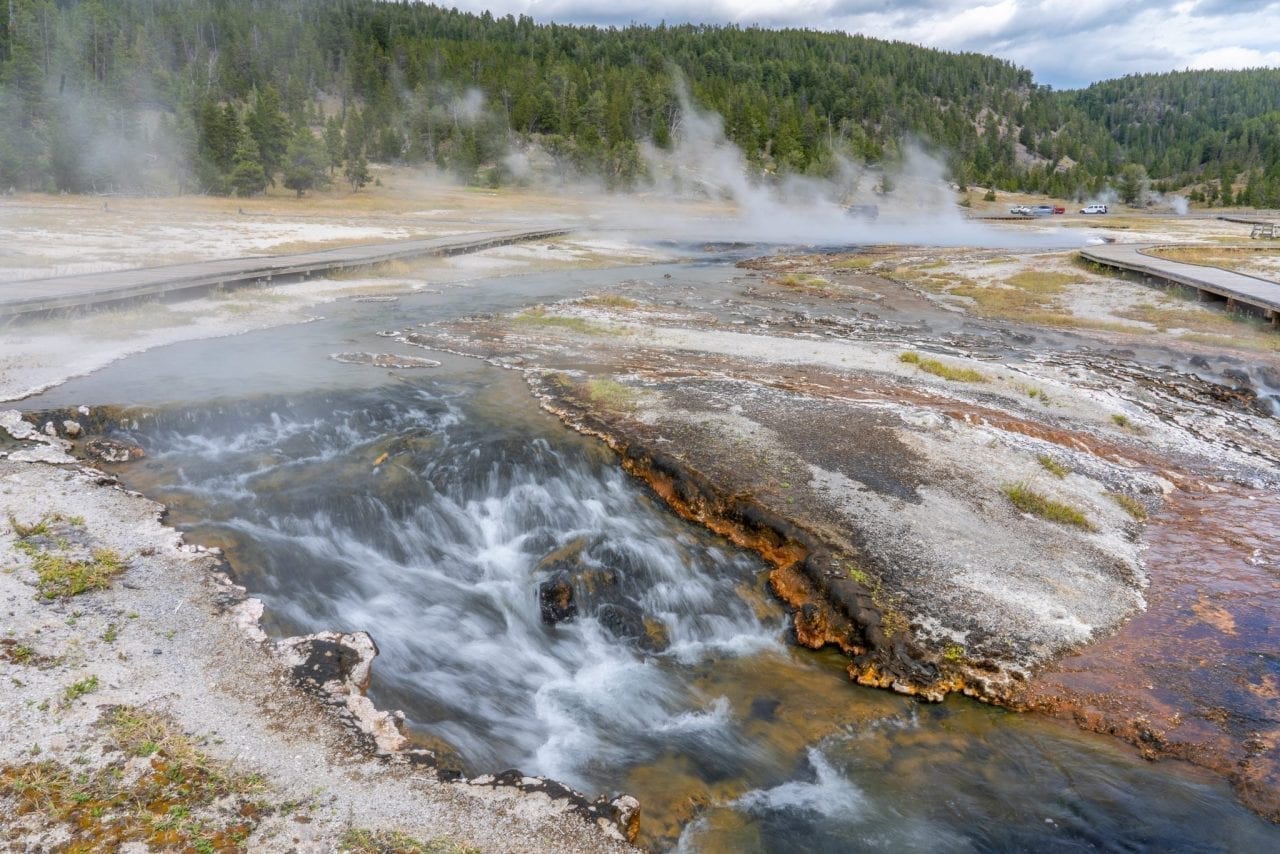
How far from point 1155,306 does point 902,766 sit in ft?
105

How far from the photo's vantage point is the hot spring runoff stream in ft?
23.2

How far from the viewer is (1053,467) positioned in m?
13.8

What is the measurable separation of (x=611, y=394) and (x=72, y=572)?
10529 mm

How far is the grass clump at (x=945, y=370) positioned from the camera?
19625mm

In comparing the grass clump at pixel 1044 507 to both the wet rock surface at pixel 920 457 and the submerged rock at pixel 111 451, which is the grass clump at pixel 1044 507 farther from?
the submerged rock at pixel 111 451

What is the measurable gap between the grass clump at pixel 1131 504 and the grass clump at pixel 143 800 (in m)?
13.2

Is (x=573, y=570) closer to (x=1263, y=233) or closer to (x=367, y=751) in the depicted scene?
(x=367, y=751)

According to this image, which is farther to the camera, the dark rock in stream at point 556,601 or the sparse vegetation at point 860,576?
the sparse vegetation at point 860,576

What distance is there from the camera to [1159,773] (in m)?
7.44

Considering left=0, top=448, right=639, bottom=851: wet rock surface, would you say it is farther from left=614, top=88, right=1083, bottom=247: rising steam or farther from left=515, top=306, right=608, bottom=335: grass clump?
left=614, top=88, right=1083, bottom=247: rising steam

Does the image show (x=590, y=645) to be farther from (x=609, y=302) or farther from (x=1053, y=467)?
(x=609, y=302)

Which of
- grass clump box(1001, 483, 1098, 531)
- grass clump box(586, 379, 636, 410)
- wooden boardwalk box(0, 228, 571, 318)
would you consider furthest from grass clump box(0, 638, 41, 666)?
wooden boardwalk box(0, 228, 571, 318)

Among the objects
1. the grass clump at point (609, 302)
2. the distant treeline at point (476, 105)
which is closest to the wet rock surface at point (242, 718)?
the grass clump at point (609, 302)

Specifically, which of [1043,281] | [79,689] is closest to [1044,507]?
[79,689]
